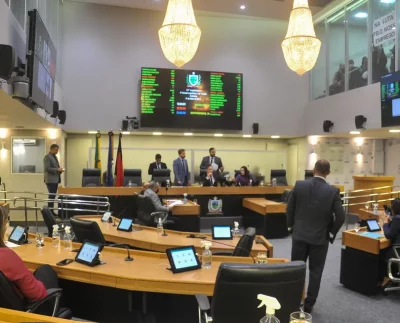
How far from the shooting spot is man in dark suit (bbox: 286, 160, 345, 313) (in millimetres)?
3951

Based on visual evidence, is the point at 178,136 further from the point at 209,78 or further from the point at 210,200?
the point at 210,200

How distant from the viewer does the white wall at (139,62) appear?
1059cm

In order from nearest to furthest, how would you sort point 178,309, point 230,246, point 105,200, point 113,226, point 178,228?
point 178,309 < point 230,246 < point 113,226 < point 178,228 < point 105,200

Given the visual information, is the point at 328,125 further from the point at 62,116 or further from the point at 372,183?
the point at 62,116

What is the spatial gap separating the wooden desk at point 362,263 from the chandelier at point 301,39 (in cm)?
294

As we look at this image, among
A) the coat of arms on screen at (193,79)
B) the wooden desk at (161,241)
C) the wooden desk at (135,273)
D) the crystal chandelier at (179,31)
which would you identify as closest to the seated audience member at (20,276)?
the wooden desk at (135,273)

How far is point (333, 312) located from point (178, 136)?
853 cm

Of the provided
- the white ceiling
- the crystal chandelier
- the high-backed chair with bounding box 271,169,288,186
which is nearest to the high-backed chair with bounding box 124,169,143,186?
the high-backed chair with bounding box 271,169,288,186

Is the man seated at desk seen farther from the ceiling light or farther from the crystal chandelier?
the ceiling light

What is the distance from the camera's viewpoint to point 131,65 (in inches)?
431

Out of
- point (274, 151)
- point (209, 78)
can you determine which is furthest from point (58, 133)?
point (274, 151)

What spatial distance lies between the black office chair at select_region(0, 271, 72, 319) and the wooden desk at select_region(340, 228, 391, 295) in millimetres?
3467

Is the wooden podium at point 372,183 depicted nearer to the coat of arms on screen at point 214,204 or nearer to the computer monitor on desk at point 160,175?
the coat of arms on screen at point 214,204

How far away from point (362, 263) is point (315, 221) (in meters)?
1.31
